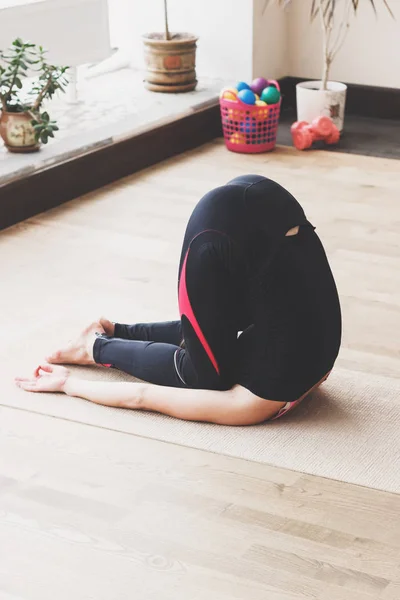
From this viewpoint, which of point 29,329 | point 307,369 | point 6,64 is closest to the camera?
point 307,369

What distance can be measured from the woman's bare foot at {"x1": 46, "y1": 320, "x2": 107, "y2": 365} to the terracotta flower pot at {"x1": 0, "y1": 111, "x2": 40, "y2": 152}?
1623 millimetres

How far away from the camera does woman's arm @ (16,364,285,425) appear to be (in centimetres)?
235

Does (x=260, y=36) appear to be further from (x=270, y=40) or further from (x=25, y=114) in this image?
(x=25, y=114)

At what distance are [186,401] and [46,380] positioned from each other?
0.40 meters

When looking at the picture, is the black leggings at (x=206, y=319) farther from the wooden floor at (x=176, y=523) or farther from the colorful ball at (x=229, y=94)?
the colorful ball at (x=229, y=94)

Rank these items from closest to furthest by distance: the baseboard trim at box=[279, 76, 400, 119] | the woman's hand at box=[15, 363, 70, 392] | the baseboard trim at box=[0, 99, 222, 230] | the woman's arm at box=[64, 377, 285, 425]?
1. the woman's arm at box=[64, 377, 285, 425]
2. the woman's hand at box=[15, 363, 70, 392]
3. the baseboard trim at box=[0, 99, 222, 230]
4. the baseboard trim at box=[279, 76, 400, 119]

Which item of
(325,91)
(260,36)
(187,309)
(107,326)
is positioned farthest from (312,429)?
(260,36)

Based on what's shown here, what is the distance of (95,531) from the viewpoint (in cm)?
198

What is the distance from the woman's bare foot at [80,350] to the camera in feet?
8.63

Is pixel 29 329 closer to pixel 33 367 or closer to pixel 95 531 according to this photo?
pixel 33 367

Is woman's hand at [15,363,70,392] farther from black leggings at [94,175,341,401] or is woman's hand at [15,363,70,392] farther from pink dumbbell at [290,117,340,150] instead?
pink dumbbell at [290,117,340,150]

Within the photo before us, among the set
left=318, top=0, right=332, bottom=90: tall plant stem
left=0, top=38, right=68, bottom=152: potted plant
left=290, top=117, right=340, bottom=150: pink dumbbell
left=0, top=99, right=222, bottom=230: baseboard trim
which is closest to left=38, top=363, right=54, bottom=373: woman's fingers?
left=0, top=99, right=222, bottom=230: baseboard trim

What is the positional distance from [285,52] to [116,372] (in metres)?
3.42

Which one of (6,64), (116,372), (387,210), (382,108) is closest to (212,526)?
(116,372)
